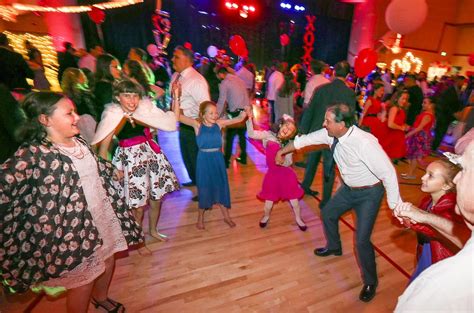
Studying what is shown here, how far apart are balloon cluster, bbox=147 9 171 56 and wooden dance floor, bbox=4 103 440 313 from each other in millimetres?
8870

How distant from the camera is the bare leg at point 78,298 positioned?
5.46 feet

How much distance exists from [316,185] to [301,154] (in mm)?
1411

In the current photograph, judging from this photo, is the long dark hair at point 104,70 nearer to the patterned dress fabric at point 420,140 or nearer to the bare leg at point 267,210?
the bare leg at point 267,210

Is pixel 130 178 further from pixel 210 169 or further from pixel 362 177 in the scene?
pixel 362 177

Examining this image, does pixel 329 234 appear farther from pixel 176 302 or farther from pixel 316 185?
pixel 316 185

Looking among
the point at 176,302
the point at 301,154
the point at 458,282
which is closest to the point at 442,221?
the point at 458,282

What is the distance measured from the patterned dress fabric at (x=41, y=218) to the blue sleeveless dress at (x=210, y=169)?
143 centimetres

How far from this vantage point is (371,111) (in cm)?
505

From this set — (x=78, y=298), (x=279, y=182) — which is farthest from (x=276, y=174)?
(x=78, y=298)

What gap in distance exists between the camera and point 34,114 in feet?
4.83

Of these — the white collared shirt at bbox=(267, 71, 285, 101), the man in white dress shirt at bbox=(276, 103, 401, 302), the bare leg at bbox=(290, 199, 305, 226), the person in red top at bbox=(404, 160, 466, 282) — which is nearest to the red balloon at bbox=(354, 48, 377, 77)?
the white collared shirt at bbox=(267, 71, 285, 101)

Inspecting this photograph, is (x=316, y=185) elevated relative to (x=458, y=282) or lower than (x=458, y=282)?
lower

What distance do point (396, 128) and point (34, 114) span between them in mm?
5089

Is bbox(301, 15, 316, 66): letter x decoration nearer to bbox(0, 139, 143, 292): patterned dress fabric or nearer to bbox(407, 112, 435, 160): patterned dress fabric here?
bbox(407, 112, 435, 160): patterned dress fabric
